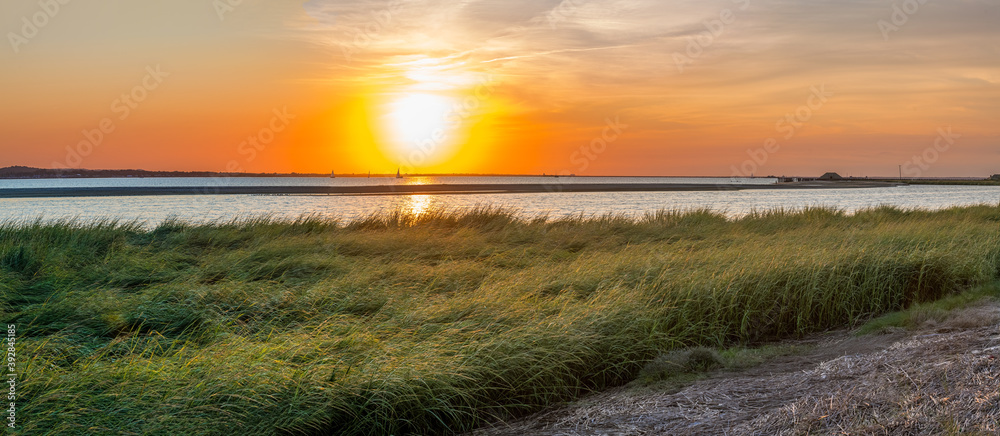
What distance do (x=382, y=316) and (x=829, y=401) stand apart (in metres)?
4.56

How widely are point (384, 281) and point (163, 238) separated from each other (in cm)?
840

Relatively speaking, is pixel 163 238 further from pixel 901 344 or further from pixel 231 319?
pixel 901 344

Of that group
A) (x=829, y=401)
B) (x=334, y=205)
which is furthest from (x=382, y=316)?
(x=334, y=205)

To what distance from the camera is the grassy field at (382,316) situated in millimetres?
4609

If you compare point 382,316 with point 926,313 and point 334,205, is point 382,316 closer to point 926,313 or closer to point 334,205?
point 926,313

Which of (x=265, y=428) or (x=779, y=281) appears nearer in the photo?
(x=265, y=428)

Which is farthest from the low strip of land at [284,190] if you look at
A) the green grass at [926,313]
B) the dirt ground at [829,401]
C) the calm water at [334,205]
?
the dirt ground at [829,401]

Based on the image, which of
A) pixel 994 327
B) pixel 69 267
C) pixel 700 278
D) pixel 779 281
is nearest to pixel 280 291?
pixel 69 267

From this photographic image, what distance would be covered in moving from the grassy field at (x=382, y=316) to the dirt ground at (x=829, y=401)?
2.19 feet

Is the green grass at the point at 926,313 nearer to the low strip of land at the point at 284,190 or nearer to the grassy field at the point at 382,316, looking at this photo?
the grassy field at the point at 382,316

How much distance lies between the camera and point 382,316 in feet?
23.2

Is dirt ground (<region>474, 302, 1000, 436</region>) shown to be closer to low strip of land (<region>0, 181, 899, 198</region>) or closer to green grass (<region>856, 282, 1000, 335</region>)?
green grass (<region>856, 282, 1000, 335</region>)

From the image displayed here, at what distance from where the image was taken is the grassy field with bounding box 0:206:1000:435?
4609mm

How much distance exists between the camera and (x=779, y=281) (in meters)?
8.88
